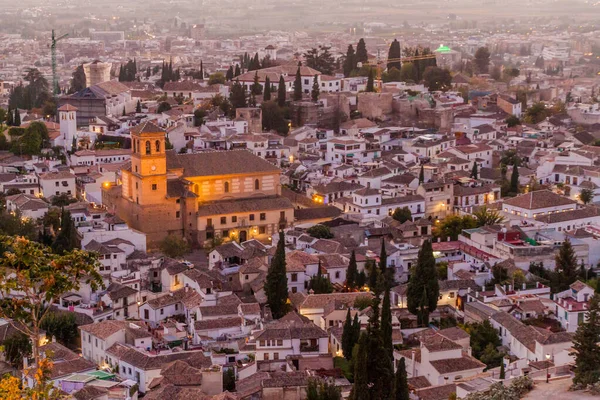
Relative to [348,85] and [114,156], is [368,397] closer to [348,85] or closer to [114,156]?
[114,156]

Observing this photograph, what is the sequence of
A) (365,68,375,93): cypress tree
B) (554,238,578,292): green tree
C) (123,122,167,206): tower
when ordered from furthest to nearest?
(365,68,375,93): cypress tree < (123,122,167,206): tower < (554,238,578,292): green tree

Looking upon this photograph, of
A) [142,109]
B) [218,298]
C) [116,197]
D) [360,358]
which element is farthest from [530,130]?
[360,358]

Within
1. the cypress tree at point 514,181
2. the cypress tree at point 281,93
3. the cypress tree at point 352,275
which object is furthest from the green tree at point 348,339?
the cypress tree at point 281,93

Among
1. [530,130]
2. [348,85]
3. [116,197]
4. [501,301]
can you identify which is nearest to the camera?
[501,301]

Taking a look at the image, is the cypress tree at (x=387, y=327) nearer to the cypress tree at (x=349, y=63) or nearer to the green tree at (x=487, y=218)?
the green tree at (x=487, y=218)

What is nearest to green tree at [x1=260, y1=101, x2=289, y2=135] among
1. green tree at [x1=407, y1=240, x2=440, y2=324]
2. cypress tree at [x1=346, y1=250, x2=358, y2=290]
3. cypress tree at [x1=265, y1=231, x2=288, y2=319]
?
cypress tree at [x1=346, y1=250, x2=358, y2=290]

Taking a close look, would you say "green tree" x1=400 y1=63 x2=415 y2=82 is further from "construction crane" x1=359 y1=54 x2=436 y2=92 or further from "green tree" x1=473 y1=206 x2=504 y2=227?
"green tree" x1=473 y1=206 x2=504 y2=227

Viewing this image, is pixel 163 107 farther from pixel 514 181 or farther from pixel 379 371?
pixel 379 371
